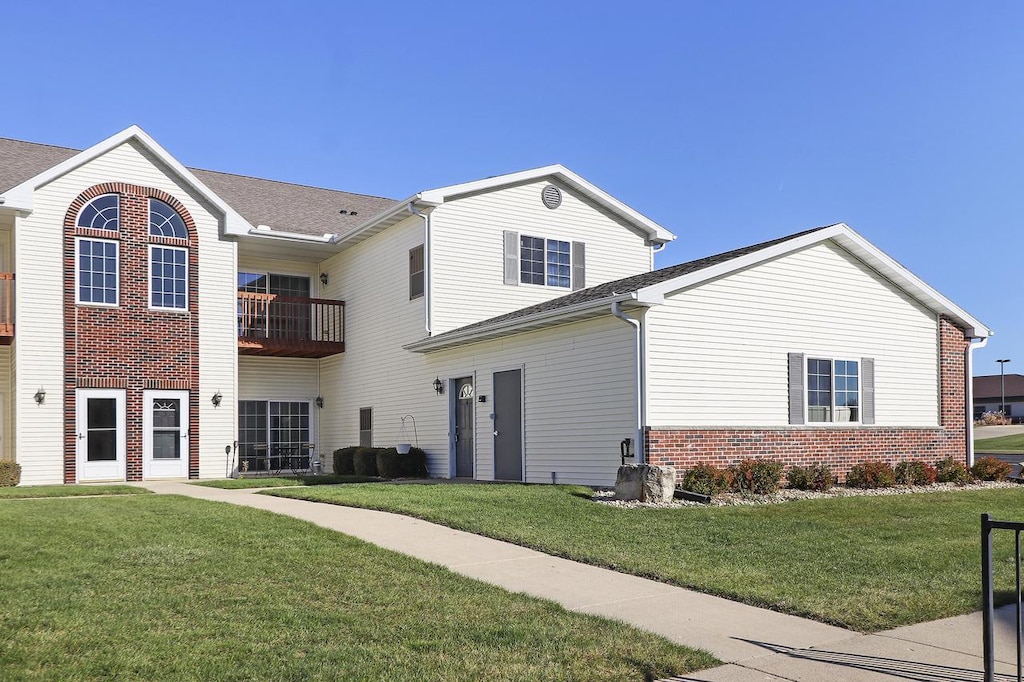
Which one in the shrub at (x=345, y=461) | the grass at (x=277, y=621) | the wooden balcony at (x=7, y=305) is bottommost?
the shrub at (x=345, y=461)

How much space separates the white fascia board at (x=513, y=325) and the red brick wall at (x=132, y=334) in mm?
5145

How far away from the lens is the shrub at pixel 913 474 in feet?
54.2

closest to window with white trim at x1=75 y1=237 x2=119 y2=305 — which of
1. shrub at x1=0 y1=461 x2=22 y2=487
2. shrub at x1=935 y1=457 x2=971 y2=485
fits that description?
shrub at x1=0 y1=461 x2=22 y2=487

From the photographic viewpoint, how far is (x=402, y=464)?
19875mm

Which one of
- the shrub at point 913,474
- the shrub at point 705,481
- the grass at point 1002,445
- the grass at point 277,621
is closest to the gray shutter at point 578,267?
the shrub at point 913,474

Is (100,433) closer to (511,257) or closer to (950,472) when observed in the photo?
(511,257)

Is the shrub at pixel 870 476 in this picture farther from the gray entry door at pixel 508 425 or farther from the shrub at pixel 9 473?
the shrub at pixel 9 473

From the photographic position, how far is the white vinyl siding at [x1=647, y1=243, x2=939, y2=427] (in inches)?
596

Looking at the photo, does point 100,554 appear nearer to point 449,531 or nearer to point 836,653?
point 449,531

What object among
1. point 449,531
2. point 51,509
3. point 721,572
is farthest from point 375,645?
point 51,509

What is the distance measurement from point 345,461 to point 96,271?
23.4 ft

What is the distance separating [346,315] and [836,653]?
19.7 meters

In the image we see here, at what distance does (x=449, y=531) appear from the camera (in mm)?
10336

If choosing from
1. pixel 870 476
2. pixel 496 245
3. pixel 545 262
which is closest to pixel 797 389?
pixel 870 476
